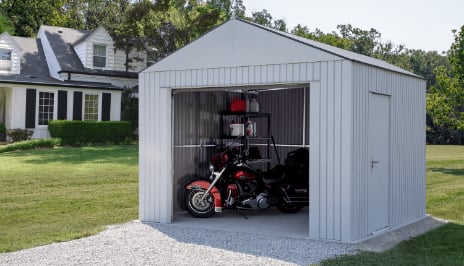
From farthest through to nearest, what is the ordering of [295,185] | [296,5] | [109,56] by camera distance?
[109,56] < [296,5] < [295,185]

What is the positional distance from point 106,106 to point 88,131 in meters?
2.30

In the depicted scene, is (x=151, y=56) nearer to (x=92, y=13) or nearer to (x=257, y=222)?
(x=92, y=13)

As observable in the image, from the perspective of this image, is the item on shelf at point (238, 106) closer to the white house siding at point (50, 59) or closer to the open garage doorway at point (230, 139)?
the open garage doorway at point (230, 139)

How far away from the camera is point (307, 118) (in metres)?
11.0

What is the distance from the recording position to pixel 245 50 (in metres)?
8.06

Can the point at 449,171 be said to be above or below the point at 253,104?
below

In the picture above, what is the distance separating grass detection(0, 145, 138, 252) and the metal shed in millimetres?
1298

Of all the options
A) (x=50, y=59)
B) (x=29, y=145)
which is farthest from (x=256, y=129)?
(x=50, y=59)

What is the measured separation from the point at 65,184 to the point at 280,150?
17.1 feet

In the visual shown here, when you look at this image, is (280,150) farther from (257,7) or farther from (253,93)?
(257,7)

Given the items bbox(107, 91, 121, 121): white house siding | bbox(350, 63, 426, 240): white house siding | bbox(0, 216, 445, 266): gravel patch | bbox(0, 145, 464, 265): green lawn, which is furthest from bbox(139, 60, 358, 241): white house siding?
bbox(107, 91, 121, 121): white house siding

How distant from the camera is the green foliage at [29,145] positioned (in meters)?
19.9

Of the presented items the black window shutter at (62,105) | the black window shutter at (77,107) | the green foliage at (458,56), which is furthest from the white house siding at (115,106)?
the green foliage at (458,56)

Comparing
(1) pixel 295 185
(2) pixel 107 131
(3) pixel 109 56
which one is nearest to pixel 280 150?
(1) pixel 295 185
